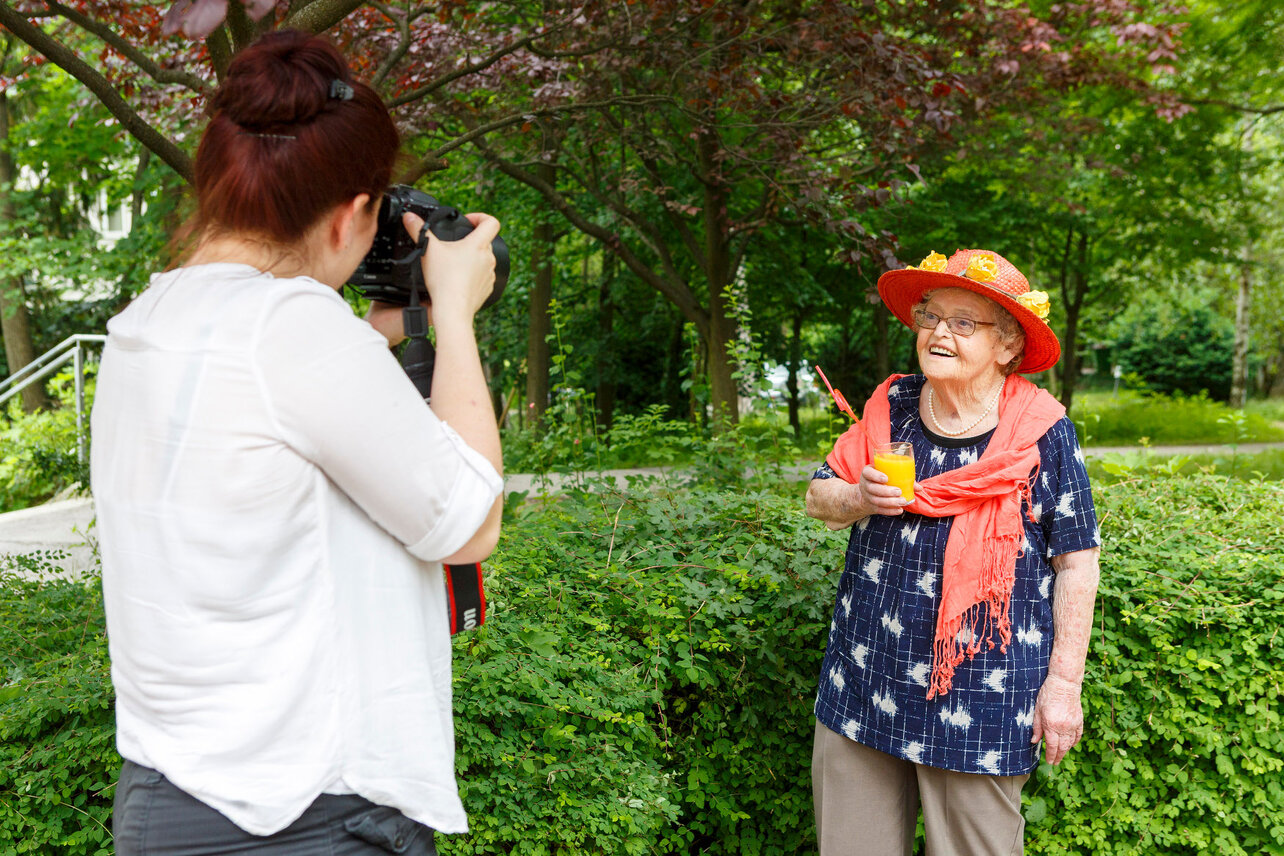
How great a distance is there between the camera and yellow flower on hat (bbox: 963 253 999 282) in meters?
2.32

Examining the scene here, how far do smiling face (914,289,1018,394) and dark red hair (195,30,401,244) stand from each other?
5.02ft

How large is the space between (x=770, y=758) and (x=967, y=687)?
0.93 meters

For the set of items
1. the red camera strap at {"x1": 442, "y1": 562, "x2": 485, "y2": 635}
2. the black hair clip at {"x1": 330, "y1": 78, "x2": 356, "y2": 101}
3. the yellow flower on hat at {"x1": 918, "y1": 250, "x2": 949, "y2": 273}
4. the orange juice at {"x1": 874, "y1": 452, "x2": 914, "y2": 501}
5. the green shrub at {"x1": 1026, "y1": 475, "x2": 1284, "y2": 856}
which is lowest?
the green shrub at {"x1": 1026, "y1": 475, "x2": 1284, "y2": 856}

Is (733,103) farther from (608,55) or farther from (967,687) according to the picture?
(967,687)

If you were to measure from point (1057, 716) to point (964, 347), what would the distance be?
0.87 meters

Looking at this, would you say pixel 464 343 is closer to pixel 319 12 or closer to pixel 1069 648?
pixel 1069 648

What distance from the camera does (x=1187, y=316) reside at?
29.5m

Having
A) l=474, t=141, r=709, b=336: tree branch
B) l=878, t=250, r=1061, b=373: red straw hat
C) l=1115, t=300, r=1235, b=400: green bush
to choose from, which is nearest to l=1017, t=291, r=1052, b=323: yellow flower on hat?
l=878, t=250, r=1061, b=373: red straw hat

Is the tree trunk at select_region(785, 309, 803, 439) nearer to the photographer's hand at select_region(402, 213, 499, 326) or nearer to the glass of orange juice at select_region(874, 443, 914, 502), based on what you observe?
the glass of orange juice at select_region(874, 443, 914, 502)

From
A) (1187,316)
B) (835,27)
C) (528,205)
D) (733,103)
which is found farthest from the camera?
(1187,316)

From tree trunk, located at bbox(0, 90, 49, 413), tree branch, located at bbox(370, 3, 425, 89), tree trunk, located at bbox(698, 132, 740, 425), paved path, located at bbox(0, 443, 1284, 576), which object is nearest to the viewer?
tree branch, located at bbox(370, 3, 425, 89)

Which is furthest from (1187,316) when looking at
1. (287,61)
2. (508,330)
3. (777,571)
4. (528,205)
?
(287,61)

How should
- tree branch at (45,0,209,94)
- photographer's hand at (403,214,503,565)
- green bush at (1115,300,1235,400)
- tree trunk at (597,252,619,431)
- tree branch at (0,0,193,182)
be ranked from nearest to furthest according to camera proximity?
photographer's hand at (403,214,503,565) < tree branch at (0,0,193,182) < tree branch at (45,0,209,94) < tree trunk at (597,252,619,431) < green bush at (1115,300,1235,400)

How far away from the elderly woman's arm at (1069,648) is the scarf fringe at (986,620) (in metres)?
0.12
